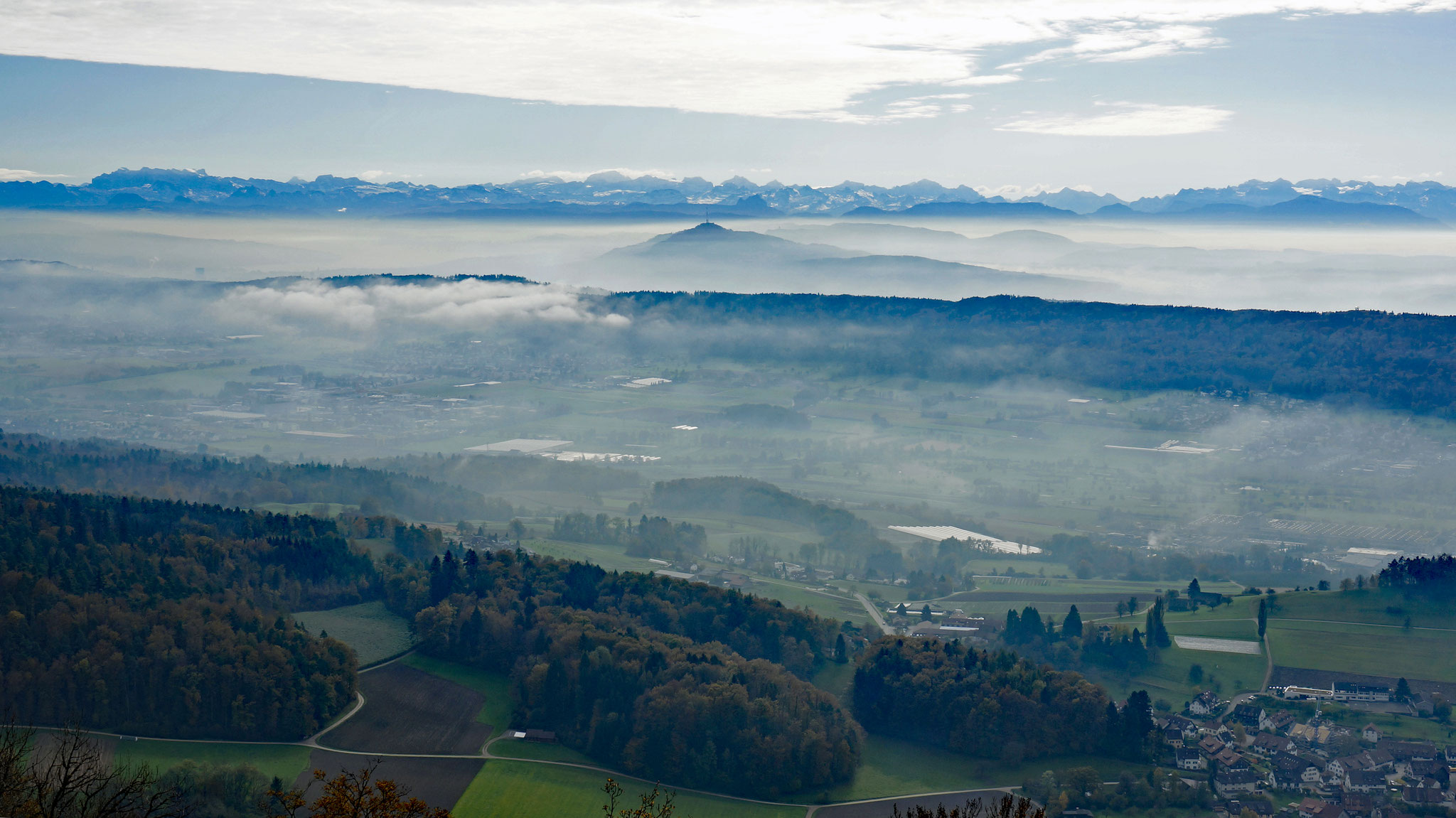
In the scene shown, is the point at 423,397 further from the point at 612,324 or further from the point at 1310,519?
the point at 1310,519

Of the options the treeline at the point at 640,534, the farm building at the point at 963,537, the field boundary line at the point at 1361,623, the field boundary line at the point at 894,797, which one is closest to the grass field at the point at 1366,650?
the field boundary line at the point at 1361,623

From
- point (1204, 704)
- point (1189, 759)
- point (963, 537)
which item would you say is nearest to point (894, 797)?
point (1189, 759)

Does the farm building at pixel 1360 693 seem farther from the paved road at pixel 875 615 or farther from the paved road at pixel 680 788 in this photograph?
the paved road at pixel 875 615

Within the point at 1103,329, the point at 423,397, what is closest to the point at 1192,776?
the point at 1103,329

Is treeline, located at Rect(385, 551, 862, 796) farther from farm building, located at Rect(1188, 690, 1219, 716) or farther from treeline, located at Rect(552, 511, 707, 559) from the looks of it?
treeline, located at Rect(552, 511, 707, 559)

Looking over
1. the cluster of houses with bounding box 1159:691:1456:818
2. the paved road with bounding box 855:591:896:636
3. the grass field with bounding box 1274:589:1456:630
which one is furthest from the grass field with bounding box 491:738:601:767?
the grass field with bounding box 1274:589:1456:630
